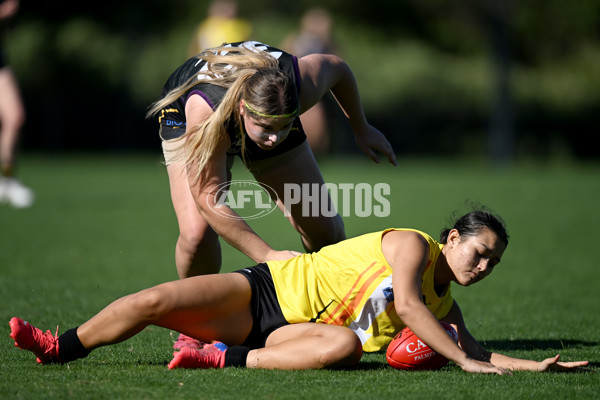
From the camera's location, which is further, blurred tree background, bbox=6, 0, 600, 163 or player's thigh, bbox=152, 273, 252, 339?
blurred tree background, bbox=6, 0, 600, 163

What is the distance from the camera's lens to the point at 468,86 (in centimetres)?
3048

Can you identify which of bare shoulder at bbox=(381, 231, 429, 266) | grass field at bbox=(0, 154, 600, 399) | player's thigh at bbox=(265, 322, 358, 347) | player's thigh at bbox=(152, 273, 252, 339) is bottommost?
grass field at bbox=(0, 154, 600, 399)

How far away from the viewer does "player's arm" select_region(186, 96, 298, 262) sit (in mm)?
3832

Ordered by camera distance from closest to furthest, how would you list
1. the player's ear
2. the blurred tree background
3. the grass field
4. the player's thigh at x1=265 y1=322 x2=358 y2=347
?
the grass field < the player's thigh at x1=265 y1=322 x2=358 y2=347 < the player's ear < the blurred tree background

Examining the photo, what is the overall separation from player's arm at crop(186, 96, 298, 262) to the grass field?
0.67 metres

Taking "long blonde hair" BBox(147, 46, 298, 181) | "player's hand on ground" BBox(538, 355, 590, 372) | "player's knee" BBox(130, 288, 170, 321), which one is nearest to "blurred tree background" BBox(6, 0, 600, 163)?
"long blonde hair" BBox(147, 46, 298, 181)

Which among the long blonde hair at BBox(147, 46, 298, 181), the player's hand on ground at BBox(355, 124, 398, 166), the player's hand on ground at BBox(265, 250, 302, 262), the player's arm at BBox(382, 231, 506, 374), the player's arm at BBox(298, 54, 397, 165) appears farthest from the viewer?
the player's hand on ground at BBox(355, 124, 398, 166)

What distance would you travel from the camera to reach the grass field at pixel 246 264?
10.1ft

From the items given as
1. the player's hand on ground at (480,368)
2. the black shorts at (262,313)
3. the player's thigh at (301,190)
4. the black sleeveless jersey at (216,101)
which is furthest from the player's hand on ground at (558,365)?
the black sleeveless jersey at (216,101)

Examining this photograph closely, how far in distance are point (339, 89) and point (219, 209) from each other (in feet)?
4.10

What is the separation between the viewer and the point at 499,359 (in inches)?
138

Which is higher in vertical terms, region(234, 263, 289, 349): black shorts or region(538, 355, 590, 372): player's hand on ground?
region(234, 263, 289, 349): black shorts

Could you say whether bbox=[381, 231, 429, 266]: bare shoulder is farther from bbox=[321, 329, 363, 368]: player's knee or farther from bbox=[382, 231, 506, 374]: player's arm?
bbox=[321, 329, 363, 368]: player's knee

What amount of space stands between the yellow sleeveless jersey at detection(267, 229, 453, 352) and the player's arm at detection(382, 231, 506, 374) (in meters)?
0.15
